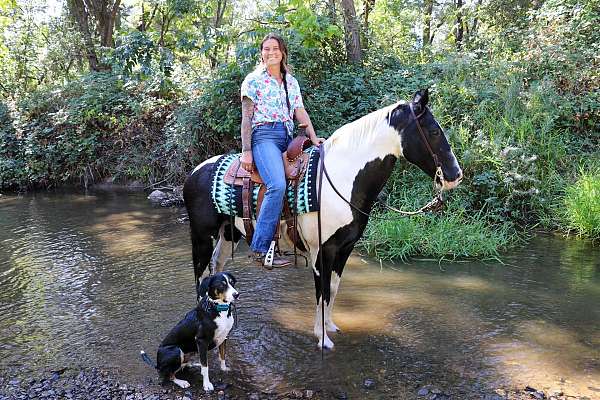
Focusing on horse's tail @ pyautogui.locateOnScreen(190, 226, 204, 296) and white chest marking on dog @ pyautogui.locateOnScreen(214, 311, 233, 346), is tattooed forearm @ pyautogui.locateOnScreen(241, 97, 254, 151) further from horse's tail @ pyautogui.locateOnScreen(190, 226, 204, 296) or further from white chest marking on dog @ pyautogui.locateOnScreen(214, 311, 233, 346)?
white chest marking on dog @ pyautogui.locateOnScreen(214, 311, 233, 346)

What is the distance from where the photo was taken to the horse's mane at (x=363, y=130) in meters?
3.72

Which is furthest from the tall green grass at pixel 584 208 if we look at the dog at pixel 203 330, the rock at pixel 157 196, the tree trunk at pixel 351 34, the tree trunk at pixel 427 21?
the tree trunk at pixel 427 21

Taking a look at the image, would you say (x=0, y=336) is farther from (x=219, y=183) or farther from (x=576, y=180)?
(x=576, y=180)

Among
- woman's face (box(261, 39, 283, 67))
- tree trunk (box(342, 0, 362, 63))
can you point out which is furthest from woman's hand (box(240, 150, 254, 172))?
tree trunk (box(342, 0, 362, 63))

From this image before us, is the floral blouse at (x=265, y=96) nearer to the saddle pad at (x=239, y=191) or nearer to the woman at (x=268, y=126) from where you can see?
the woman at (x=268, y=126)

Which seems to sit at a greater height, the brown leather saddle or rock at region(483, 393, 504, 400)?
the brown leather saddle

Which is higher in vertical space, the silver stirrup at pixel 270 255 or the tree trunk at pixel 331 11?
the tree trunk at pixel 331 11

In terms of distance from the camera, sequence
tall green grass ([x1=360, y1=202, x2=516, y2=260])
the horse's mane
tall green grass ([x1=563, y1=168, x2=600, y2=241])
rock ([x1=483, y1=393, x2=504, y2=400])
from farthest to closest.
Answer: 1. tall green grass ([x1=563, y1=168, x2=600, y2=241])
2. tall green grass ([x1=360, y1=202, x2=516, y2=260])
3. the horse's mane
4. rock ([x1=483, y1=393, x2=504, y2=400])

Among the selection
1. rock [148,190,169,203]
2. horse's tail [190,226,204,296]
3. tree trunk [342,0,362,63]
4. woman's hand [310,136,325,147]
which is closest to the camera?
woman's hand [310,136,325,147]

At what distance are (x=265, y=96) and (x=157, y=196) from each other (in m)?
7.36

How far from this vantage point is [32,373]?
12.1 ft

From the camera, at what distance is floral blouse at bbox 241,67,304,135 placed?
3.84m

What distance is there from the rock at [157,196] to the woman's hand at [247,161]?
6.98 m

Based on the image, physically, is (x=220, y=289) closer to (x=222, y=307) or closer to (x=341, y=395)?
(x=222, y=307)
